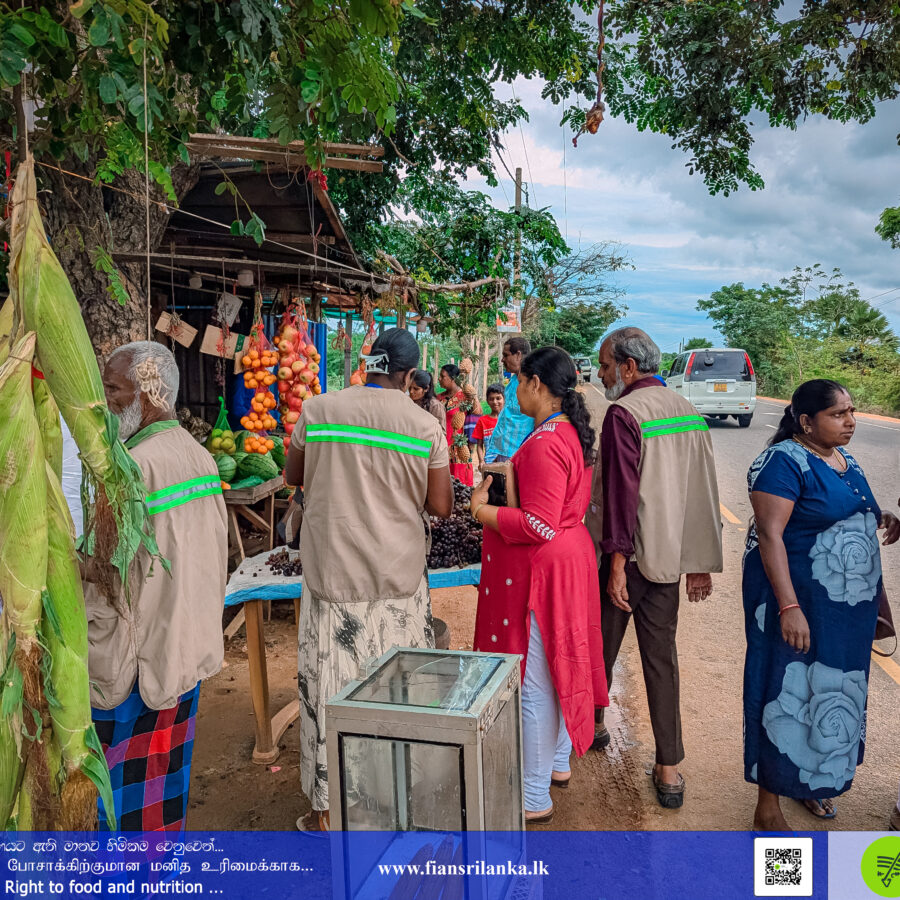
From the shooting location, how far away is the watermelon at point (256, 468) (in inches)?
203

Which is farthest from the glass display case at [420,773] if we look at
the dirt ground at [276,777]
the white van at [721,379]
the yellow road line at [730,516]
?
the white van at [721,379]

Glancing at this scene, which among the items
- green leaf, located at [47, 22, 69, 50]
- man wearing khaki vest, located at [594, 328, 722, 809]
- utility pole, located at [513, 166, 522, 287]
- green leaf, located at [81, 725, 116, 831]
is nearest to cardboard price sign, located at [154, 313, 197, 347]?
man wearing khaki vest, located at [594, 328, 722, 809]

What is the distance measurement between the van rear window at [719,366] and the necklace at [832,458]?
15667mm

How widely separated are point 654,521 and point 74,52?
258cm

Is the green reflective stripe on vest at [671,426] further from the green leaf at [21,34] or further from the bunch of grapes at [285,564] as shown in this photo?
the green leaf at [21,34]

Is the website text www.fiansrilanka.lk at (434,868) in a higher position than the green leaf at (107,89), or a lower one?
lower

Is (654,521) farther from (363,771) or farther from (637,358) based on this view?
(363,771)

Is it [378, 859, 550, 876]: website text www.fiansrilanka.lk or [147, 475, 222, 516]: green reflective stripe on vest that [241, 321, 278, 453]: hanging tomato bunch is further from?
[378, 859, 550, 876]: website text www.fiansrilanka.lk

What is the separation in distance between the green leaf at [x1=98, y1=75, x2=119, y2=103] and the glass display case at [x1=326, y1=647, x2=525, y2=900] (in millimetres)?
1606

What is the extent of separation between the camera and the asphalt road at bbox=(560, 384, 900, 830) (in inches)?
116

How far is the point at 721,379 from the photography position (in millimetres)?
17625

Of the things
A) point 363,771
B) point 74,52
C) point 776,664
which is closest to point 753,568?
point 776,664

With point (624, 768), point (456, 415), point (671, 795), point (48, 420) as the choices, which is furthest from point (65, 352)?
point (456, 415)

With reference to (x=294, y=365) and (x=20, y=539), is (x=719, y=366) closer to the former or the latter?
(x=294, y=365)
